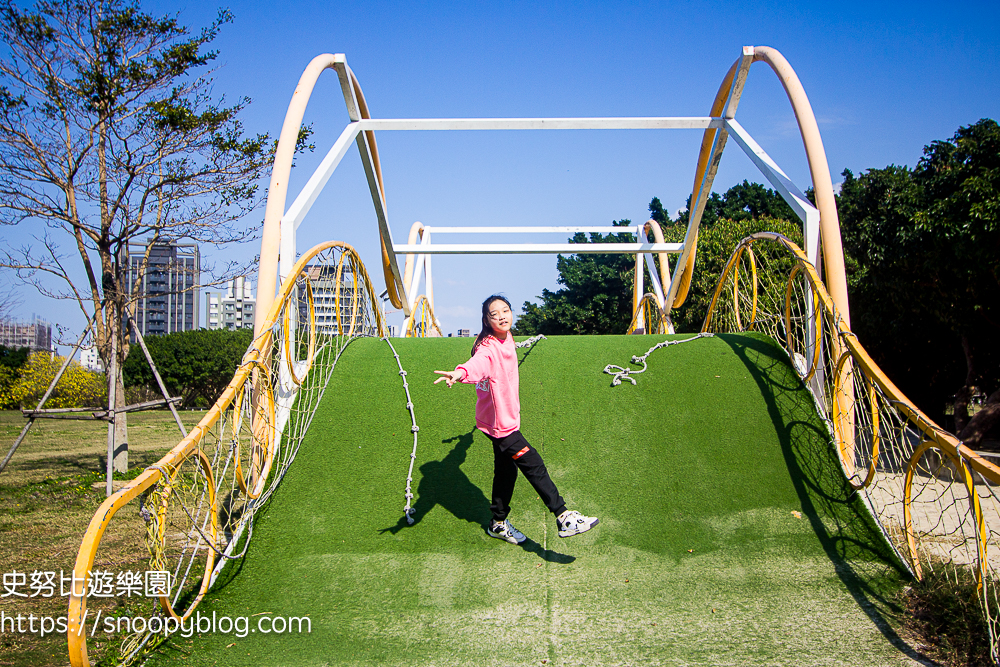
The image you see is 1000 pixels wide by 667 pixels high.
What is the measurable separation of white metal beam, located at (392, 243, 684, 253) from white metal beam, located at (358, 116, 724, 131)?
61.1 inches

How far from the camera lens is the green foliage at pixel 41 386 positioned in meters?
16.8

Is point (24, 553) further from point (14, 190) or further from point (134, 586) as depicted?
point (14, 190)

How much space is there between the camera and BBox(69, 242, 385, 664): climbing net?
2793 mm

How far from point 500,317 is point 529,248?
4783 millimetres

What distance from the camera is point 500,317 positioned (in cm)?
354

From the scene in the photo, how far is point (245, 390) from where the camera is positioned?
12.4 ft

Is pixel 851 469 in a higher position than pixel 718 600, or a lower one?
higher

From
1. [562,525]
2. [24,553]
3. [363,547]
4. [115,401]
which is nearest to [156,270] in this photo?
[115,401]

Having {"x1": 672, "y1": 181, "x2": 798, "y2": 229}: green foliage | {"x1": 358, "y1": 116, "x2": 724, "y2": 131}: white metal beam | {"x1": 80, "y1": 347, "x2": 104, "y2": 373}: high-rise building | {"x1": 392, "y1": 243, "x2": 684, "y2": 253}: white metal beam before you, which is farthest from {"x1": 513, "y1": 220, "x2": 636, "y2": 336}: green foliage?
{"x1": 358, "y1": 116, "x2": 724, "y2": 131}: white metal beam

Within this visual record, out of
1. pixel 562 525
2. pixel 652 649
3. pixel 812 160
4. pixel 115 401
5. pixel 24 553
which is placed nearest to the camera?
pixel 652 649

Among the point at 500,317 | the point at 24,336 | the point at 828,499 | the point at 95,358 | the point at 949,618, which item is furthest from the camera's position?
the point at 24,336

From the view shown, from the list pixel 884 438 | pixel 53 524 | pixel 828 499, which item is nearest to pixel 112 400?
pixel 53 524

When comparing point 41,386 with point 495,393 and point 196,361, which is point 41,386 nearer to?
point 196,361

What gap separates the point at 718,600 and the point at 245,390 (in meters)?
2.61
